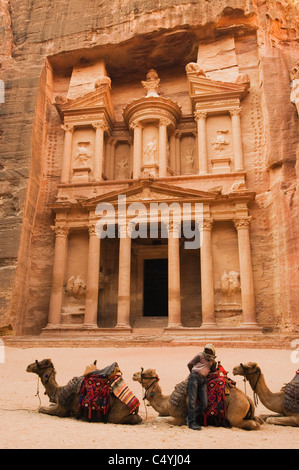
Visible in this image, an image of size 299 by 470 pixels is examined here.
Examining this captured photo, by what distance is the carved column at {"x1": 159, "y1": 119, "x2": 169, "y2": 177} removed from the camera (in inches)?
818

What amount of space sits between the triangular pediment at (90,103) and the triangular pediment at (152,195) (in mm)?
6203

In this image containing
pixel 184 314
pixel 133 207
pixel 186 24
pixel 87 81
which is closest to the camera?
pixel 133 207

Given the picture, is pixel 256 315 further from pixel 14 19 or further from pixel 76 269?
pixel 14 19

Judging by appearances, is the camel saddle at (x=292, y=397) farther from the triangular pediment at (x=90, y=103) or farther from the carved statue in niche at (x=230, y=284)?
the triangular pediment at (x=90, y=103)

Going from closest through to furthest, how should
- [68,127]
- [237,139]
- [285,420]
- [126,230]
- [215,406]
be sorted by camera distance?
1. [215,406]
2. [285,420]
3. [126,230]
4. [237,139]
5. [68,127]

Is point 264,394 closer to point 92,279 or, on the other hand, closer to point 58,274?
point 92,279

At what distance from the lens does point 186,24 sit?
2227 centimetres

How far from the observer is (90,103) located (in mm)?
22547

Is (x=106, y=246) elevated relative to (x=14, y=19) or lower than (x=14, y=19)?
lower

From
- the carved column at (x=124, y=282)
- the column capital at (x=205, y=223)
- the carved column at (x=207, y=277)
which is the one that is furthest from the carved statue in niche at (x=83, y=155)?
the carved column at (x=207, y=277)

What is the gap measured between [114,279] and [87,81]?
12.7 m

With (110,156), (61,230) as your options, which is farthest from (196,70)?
(61,230)

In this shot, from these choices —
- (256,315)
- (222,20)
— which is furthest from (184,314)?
(222,20)

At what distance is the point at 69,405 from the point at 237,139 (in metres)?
17.6
